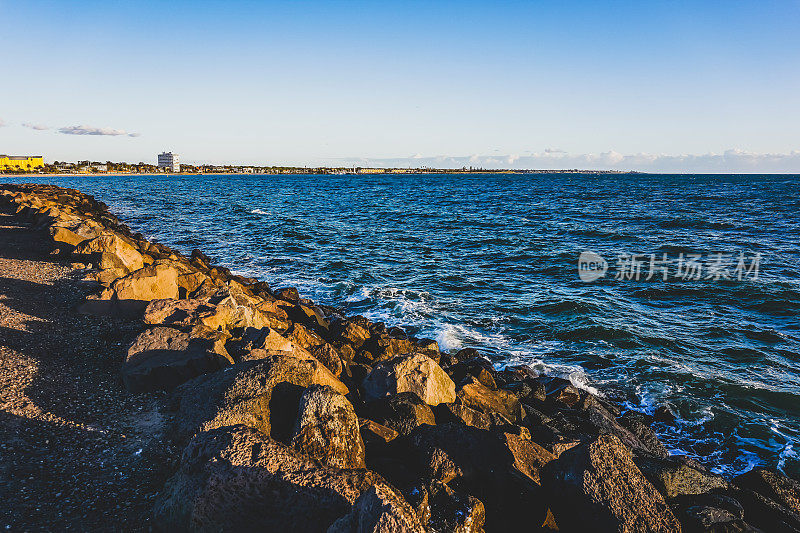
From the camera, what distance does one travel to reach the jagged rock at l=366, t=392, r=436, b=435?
19.1 ft

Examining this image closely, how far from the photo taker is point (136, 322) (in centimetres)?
876

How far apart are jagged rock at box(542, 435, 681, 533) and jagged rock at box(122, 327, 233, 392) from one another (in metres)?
5.01

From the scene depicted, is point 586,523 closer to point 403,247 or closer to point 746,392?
point 746,392

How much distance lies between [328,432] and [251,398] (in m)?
1.12

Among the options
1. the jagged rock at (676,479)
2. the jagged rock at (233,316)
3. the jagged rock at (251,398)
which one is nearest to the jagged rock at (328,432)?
the jagged rock at (251,398)

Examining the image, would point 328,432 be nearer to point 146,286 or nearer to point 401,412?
point 401,412

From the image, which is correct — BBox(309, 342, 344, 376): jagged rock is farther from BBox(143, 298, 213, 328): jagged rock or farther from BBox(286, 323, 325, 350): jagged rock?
BBox(143, 298, 213, 328): jagged rock

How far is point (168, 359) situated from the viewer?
21.8ft

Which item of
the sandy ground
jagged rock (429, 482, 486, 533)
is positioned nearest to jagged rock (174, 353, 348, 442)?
the sandy ground

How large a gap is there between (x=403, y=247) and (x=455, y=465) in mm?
22543

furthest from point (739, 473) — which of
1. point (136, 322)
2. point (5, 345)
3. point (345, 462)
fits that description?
point (5, 345)

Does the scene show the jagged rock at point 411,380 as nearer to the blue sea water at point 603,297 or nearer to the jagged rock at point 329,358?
the jagged rock at point 329,358

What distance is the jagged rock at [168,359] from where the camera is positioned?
21.1 feet

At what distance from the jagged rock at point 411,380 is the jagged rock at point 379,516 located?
10.7ft
